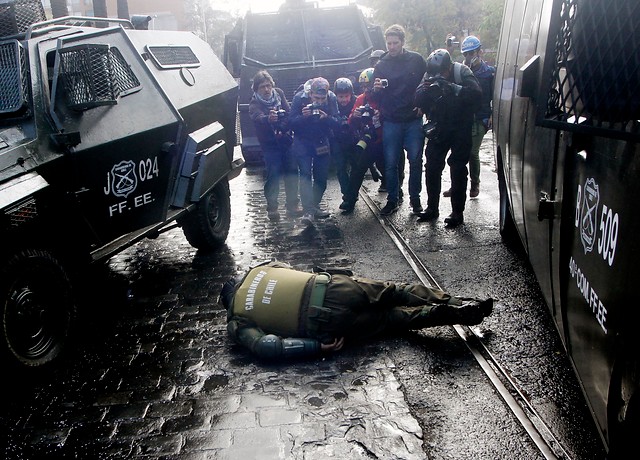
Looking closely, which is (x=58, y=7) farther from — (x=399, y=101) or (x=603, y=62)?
(x=603, y=62)

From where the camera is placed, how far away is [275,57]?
1215cm

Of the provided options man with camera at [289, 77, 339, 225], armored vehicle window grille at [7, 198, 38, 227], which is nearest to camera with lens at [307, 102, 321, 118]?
man with camera at [289, 77, 339, 225]

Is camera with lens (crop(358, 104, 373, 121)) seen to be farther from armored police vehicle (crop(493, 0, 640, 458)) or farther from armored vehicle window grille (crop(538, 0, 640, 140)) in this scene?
armored vehicle window grille (crop(538, 0, 640, 140))

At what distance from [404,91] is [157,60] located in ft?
9.83

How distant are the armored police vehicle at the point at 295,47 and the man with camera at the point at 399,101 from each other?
3.70 metres

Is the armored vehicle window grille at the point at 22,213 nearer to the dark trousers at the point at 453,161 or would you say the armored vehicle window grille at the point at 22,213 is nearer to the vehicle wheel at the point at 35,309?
the vehicle wheel at the point at 35,309

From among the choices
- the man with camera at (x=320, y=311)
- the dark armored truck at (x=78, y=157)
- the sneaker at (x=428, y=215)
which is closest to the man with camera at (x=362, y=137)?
the sneaker at (x=428, y=215)

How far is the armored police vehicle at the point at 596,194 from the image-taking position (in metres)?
2.13

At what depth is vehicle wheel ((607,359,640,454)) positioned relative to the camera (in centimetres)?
215

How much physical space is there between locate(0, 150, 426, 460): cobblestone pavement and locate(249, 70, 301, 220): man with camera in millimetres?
3016

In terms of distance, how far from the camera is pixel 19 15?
5277mm

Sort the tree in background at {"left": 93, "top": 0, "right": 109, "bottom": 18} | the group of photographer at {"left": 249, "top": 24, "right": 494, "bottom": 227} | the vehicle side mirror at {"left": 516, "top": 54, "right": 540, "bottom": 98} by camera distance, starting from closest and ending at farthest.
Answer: the vehicle side mirror at {"left": 516, "top": 54, "right": 540, "bottom": 98}
the group of photographer at {"left": 249, "top": 24, "right": 494, "bottom": 227}
the tree in background at {"left": 93, "top": 0, "right": 109, "bottom": 18}

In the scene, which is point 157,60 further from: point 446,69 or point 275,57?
point 275,57

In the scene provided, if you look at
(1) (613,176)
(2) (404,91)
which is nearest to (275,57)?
(2) (404,91)
